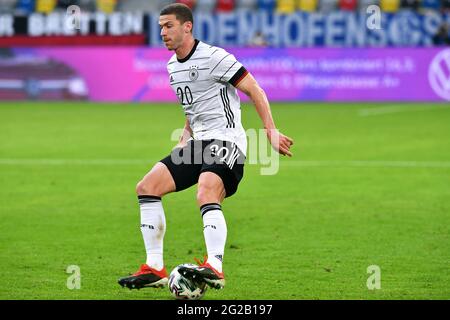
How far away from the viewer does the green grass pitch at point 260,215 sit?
8.10 meters

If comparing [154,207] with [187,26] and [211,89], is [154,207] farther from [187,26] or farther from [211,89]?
[187,26]

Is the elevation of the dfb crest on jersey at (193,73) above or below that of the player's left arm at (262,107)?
above

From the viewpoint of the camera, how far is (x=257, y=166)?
17.0m

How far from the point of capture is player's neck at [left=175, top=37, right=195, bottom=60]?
26.2ft

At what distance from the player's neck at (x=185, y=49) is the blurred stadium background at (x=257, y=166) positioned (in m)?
1.81

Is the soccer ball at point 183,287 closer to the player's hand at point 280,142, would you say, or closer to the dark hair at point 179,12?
the player's hand at point 280,142

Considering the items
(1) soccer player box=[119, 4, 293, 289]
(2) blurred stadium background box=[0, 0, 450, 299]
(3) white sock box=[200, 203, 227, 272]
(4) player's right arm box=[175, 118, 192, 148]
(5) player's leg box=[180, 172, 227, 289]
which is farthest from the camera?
(2) blurred stadium background box=[0, 0, 450, 299]

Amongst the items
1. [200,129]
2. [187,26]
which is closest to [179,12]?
[187,26]

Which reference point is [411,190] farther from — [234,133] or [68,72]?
[68,72]

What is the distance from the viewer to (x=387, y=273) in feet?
27.5

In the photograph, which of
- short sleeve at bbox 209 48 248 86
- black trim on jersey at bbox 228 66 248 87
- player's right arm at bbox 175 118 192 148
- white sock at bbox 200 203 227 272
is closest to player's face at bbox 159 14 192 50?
short sleeve at bbox 209 48 248 86

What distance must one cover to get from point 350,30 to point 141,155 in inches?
616

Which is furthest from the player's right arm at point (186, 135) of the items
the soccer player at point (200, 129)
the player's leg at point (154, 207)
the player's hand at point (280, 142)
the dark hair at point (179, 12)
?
the player's hand at point (280, 142)

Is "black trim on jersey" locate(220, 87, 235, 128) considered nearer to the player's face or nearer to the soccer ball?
the player's face
